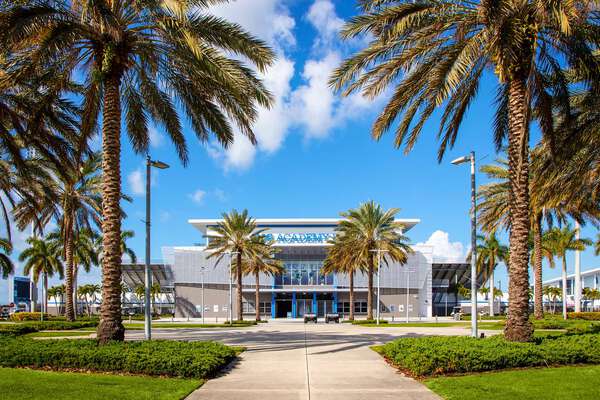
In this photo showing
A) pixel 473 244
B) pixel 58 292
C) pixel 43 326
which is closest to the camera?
pixel 473 244

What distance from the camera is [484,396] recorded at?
1092 cm

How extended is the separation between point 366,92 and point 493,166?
2308 cm

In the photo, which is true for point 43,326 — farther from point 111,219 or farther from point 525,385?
point 525,385

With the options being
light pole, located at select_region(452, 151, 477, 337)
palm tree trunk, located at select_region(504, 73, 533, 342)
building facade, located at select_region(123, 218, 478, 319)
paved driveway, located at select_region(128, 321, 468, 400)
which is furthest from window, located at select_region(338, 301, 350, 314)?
palm tree trunk, located at select_region(504, 73, 533, 342)

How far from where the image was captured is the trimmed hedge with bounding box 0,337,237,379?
13.5m

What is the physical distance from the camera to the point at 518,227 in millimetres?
16953

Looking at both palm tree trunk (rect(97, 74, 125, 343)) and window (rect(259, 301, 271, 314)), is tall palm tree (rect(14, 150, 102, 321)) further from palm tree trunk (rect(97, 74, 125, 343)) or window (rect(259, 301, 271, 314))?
window (rect(259, 301, 271, 314))

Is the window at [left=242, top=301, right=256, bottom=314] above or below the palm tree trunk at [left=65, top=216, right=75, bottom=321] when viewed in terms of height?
below

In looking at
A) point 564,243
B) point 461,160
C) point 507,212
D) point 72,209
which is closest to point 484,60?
point 461,160

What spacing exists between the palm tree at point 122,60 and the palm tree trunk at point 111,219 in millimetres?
30

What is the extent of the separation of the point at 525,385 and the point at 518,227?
246 inches

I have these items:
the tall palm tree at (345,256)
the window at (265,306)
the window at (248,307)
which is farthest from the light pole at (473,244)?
the window at (265,306)

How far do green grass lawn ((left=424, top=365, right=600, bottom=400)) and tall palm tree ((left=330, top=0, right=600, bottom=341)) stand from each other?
3.40 m

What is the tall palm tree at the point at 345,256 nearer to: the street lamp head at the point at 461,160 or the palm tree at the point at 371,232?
the palm tree at the point at 371,232
